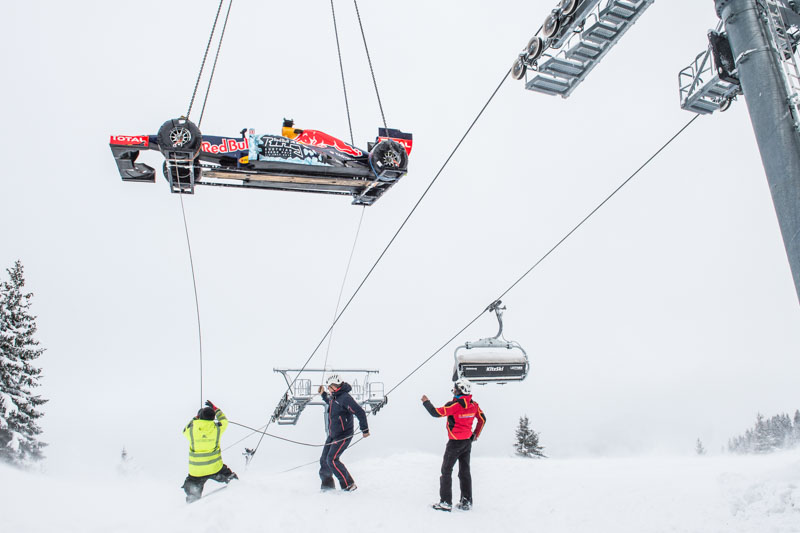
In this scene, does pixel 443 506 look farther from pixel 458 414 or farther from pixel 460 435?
pixel 458 414

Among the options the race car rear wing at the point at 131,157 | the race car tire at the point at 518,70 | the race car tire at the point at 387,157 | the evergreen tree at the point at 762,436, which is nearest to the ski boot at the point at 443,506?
the race car tire at the point at 387,157

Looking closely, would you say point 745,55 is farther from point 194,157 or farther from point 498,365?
point 194,157

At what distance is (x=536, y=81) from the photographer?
10320mm

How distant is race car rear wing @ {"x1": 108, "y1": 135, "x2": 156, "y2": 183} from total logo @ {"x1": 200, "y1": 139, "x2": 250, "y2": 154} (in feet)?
3.22

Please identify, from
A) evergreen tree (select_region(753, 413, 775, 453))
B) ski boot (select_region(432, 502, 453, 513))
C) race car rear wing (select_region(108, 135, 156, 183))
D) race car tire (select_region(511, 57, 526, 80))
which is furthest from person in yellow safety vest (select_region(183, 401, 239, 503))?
evergreen tree (select_region(753, 413, 775, 453))

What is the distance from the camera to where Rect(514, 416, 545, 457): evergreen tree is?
Result: 34.4 meters

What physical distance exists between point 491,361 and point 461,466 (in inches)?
73.0

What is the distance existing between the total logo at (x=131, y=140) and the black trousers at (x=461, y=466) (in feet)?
23.9

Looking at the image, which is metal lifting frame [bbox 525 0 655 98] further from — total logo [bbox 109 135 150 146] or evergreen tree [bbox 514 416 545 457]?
evergreen tree [bbox 514 416 545 457]

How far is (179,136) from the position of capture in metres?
9.14

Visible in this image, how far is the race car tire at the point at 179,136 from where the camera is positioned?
9055 mm

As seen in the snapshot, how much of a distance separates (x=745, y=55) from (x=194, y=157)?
8416 mm

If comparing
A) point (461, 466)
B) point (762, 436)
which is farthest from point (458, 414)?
point (762, 436)

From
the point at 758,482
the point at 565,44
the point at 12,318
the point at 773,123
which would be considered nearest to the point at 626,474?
the point at 758,482
